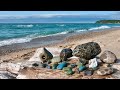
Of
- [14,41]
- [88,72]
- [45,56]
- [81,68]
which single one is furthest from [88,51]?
[14,41]

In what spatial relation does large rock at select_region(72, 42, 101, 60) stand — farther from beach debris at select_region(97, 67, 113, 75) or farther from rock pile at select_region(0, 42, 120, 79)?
beach debris at select_region(97, 67, 113, 75)

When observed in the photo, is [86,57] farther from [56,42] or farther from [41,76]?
[56,42]

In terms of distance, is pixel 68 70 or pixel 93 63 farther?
pixel 93 63

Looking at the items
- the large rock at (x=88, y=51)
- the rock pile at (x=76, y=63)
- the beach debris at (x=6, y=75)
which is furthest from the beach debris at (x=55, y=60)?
the beach debris at (x=6, y=75)

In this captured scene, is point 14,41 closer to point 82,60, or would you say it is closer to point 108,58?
point 82,60

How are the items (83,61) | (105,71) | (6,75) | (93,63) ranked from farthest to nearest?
1. (83,61)
2. (93,63)
3. (6,75)
4. (105,71)

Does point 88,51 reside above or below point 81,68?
above

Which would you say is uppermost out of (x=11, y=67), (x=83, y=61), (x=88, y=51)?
(x=88, y=51)

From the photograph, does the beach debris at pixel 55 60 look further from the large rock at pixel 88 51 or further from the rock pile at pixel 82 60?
the large rock at pixel 88 51

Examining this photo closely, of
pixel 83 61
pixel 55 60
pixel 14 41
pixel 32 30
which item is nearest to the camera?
A: pixel 83 61
